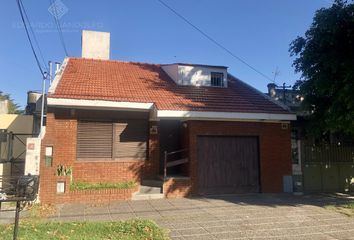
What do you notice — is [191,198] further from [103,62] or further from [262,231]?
[103,62]

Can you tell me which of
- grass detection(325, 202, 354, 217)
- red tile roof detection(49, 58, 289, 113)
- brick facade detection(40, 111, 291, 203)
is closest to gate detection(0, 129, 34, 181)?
brick facade detection(40, 111, 291, 203)

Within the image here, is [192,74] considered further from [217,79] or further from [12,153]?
[12,153]

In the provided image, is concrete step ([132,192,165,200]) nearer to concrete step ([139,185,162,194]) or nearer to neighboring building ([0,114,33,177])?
concrete step ([139,185,162,194])

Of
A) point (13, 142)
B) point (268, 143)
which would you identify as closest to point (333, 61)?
point (268, 143)

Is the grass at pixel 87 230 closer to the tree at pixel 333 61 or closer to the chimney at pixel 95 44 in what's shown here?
the tree at pixel 333 61

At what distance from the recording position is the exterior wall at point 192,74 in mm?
15617

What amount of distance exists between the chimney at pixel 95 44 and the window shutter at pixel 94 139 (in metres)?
6.26

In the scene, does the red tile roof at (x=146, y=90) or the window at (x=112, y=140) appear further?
the window at (x=112, y=140)

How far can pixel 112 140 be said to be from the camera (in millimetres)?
13094

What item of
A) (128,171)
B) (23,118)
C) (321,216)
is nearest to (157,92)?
(128,171)

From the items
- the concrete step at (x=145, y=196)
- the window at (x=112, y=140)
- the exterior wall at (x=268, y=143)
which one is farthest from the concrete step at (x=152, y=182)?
the exterior wall at (x=268, y=143)

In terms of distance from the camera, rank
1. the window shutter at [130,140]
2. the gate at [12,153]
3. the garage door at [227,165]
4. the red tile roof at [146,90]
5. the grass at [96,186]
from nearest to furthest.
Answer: the grass at [96,186] < the red tile roof at [146,90] < the garage door at [227,165] < the window shutter at [130,140] < the gate at [12,153]

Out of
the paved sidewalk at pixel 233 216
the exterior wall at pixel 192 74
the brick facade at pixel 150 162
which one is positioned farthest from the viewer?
the exterior wall at pixel 192 74

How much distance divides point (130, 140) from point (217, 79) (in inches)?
214
